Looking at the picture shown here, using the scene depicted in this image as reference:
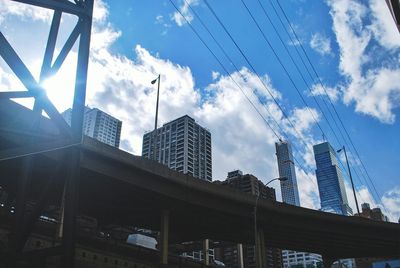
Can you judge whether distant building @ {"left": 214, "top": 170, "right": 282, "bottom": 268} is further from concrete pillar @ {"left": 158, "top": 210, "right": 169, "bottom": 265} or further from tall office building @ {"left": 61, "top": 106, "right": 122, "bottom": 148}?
tall office building @ {"left": 61, "top": 106, "right": 122, "bottom": 148}

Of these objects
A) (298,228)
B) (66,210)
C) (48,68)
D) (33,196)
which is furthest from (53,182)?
(298,228)

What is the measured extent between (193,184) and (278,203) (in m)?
15.6

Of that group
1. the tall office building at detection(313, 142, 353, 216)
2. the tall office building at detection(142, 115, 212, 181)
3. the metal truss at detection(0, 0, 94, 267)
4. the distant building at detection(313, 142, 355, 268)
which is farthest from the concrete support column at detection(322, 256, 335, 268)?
the metal truss at detection(0, 0, 94, 267)

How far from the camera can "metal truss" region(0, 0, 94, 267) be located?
840 cm

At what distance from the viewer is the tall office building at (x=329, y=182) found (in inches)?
4505

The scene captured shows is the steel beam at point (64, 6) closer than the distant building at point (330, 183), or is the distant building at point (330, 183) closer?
the steel beam at point (64, 6)

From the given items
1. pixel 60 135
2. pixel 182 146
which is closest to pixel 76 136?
pixel 60 135

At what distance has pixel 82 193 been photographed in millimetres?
40312

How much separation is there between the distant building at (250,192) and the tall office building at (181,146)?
410 inches

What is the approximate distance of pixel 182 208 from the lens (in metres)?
45.1

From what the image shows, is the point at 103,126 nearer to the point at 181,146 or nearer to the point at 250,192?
the point at 181,146

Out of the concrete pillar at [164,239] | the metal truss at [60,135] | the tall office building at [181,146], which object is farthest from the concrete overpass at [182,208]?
the tall office building at [181,146]

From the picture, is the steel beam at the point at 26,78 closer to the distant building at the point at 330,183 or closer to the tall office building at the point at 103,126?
the tall office building at the point at 103,126

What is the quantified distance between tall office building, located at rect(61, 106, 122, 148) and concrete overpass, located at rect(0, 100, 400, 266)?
41943mm
